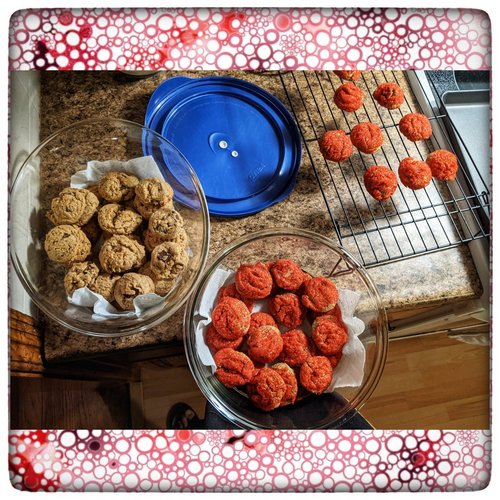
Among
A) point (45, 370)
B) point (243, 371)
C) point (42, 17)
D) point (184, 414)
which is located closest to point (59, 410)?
point (45, 370)

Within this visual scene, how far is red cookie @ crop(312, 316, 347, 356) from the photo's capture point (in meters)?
0.88

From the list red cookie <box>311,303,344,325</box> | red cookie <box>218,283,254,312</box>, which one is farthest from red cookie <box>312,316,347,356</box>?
red cookie <box>218,283,254,312</box>

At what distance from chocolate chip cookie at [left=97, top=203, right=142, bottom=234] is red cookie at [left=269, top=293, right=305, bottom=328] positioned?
29cm

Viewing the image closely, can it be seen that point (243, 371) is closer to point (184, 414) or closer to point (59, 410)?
point (184, 414)

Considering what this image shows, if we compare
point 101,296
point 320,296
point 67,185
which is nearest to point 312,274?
point 320,296

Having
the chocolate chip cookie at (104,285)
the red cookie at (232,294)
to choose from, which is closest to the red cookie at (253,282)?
the red cookie at (232,294)

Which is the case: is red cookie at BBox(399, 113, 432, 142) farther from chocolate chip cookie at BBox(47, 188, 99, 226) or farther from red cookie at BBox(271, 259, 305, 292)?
chocolate chip cookie at BBox(47, 188, 99, 226)

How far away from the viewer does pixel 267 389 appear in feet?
2.77

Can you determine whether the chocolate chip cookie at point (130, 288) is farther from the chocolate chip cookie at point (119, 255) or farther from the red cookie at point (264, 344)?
the red cookie at point (264, 344)

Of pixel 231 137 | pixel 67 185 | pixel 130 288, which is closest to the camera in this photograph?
pixel 130 288

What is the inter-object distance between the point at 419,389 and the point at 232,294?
1.27ft

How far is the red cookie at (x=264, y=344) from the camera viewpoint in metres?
0.86

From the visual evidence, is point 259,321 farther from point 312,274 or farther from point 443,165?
point 443,165

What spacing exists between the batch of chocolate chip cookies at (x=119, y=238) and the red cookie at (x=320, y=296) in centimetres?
23
